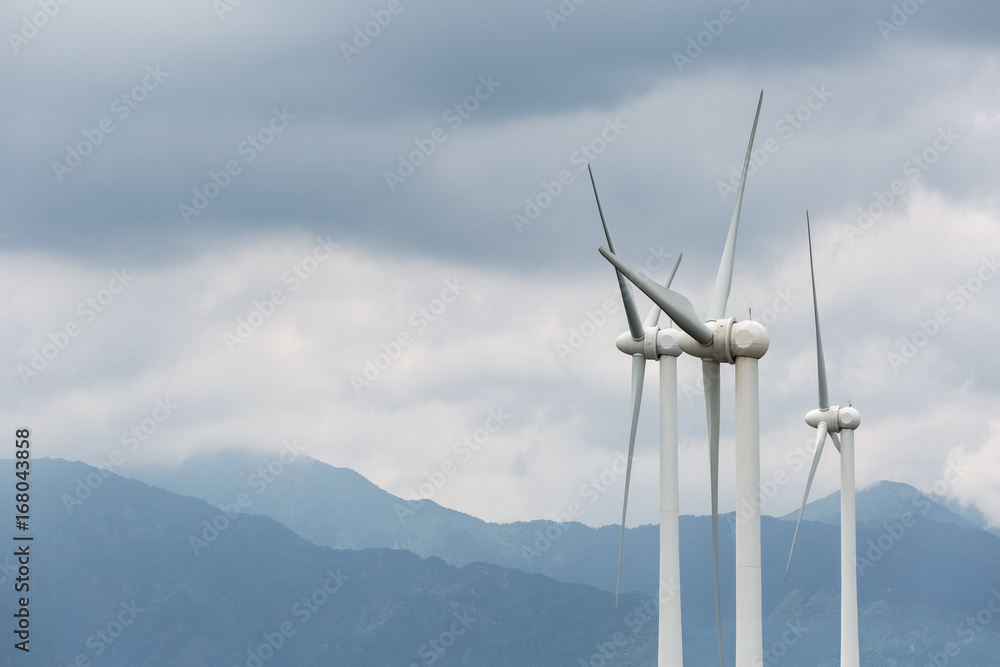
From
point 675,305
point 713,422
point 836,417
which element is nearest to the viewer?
point 675,305

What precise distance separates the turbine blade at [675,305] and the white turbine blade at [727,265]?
454cm

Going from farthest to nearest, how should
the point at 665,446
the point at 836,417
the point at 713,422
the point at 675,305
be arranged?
the point at 836,417
the point at 665,446
the point at 713,422
the point at 675,305

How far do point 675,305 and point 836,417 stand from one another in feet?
148

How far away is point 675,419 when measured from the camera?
60562mm

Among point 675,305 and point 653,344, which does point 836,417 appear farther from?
point 675,305

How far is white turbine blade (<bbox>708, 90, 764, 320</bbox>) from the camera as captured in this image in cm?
4642

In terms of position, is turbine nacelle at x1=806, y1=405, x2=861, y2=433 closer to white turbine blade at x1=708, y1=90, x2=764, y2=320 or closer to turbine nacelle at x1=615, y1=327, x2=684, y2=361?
turbine nacelle at x1=615, y1=327, x2=684, y2=361

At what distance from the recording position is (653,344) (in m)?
62.0

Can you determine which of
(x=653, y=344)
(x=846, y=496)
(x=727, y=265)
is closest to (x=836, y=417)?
(x=846, y=496)

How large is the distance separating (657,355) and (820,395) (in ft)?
73.1

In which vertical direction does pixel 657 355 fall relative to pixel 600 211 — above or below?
below

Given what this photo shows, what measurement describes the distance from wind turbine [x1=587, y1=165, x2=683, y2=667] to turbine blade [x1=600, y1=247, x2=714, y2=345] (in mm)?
16850

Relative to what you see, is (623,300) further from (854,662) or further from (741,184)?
(854,662)

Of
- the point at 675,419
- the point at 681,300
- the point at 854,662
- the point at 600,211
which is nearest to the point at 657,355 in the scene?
the point at 675,419
